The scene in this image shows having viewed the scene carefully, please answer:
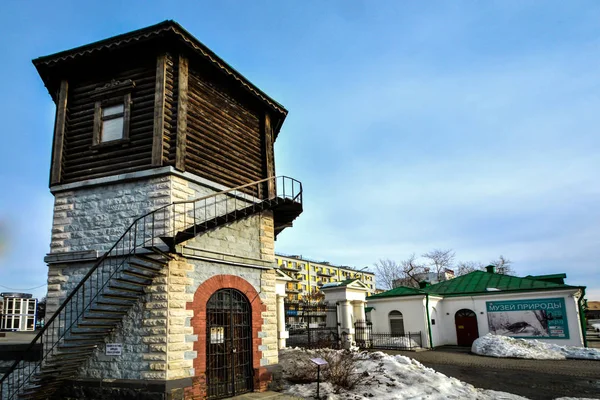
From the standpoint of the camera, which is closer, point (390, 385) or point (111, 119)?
point (390, 385)

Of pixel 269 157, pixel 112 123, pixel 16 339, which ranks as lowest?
pixel 16 339

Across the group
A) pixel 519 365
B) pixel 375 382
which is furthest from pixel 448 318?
pixel 375 382

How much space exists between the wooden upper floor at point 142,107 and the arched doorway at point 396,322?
16.5 meters

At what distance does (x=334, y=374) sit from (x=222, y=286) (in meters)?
3.96

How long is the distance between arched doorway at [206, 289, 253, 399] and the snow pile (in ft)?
4.81

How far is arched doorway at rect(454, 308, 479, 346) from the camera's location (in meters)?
24.9

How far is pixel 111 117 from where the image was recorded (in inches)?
481

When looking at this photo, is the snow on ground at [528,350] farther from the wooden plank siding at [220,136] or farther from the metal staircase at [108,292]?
the metal staircase at [108,292]

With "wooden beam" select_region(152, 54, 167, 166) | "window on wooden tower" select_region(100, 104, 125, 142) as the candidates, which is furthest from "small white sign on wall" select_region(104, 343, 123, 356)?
"window on wooden tower" select_region(100, 104, 125, 142)

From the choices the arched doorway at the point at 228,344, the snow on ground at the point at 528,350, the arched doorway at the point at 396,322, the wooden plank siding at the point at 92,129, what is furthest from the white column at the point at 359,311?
the wooden plank siding at the point at 92,129

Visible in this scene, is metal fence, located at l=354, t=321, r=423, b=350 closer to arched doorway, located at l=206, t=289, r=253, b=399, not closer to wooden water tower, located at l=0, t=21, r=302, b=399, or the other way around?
wooden water tower, located at l=0, t=21, r=302, b=399

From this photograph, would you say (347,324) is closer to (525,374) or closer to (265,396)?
(525,374)

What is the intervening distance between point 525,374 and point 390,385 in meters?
6.55

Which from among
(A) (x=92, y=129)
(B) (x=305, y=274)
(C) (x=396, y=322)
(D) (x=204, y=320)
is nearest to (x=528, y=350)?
(C) (x=396, y=322)
